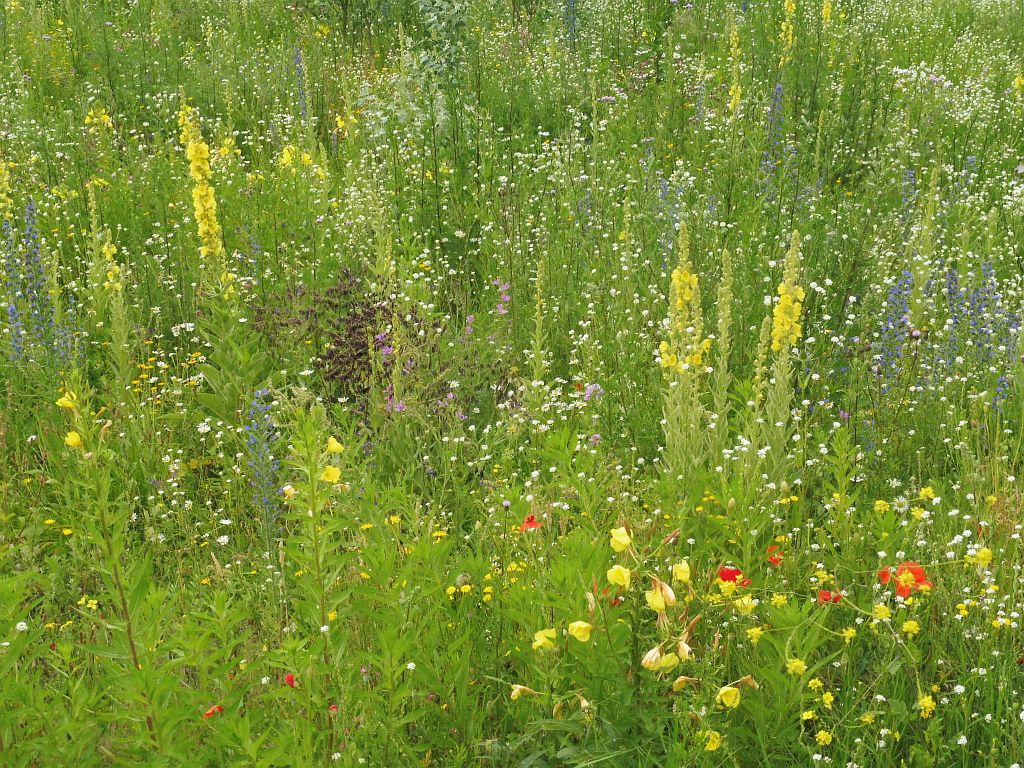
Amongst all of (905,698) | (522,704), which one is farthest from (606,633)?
(905,698)

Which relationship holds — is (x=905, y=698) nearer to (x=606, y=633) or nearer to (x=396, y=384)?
(x=606, y=633)

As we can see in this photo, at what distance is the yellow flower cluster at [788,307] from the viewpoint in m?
3.08

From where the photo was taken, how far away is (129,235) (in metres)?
5.82

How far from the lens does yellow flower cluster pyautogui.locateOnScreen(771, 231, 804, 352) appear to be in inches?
121

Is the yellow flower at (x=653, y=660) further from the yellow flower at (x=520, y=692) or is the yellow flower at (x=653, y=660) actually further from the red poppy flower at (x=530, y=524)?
the red poppy flower at (x=530, y=524)

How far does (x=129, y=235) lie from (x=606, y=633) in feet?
15.6

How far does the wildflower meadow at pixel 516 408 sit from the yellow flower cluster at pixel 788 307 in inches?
0.8

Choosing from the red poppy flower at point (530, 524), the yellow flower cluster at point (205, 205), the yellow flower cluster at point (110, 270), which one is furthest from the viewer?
the yellow flower cluster at point (110, 270)

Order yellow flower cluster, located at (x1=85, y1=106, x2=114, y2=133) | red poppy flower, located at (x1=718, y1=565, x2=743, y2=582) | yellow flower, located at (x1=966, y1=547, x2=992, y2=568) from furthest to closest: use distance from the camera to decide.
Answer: yellow flower cluster, located at (x1=85, y1=106, x2=114, y2=133), yellow flower, located at (x1=966, y1=547, x2=992, y2=568), red poppy flower, located at (x1=718, y1=565, x2=743, y2=582)

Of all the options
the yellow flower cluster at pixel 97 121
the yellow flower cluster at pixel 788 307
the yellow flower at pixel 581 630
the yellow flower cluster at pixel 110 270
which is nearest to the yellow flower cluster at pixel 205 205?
the yellow flower cluster at pixel 110 270

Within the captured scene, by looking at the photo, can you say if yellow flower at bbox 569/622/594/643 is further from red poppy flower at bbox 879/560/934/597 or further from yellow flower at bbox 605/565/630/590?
red poppy flower at bbox 879/560/934/597

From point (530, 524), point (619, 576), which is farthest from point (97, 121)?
point (619, 576)

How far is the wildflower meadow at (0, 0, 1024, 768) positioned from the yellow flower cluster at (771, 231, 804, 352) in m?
0.02

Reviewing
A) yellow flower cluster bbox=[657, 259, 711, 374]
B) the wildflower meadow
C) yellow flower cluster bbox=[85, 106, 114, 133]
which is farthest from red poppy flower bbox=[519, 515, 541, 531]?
yellow flower cluster bbox=[85, 106, 114, 133]
